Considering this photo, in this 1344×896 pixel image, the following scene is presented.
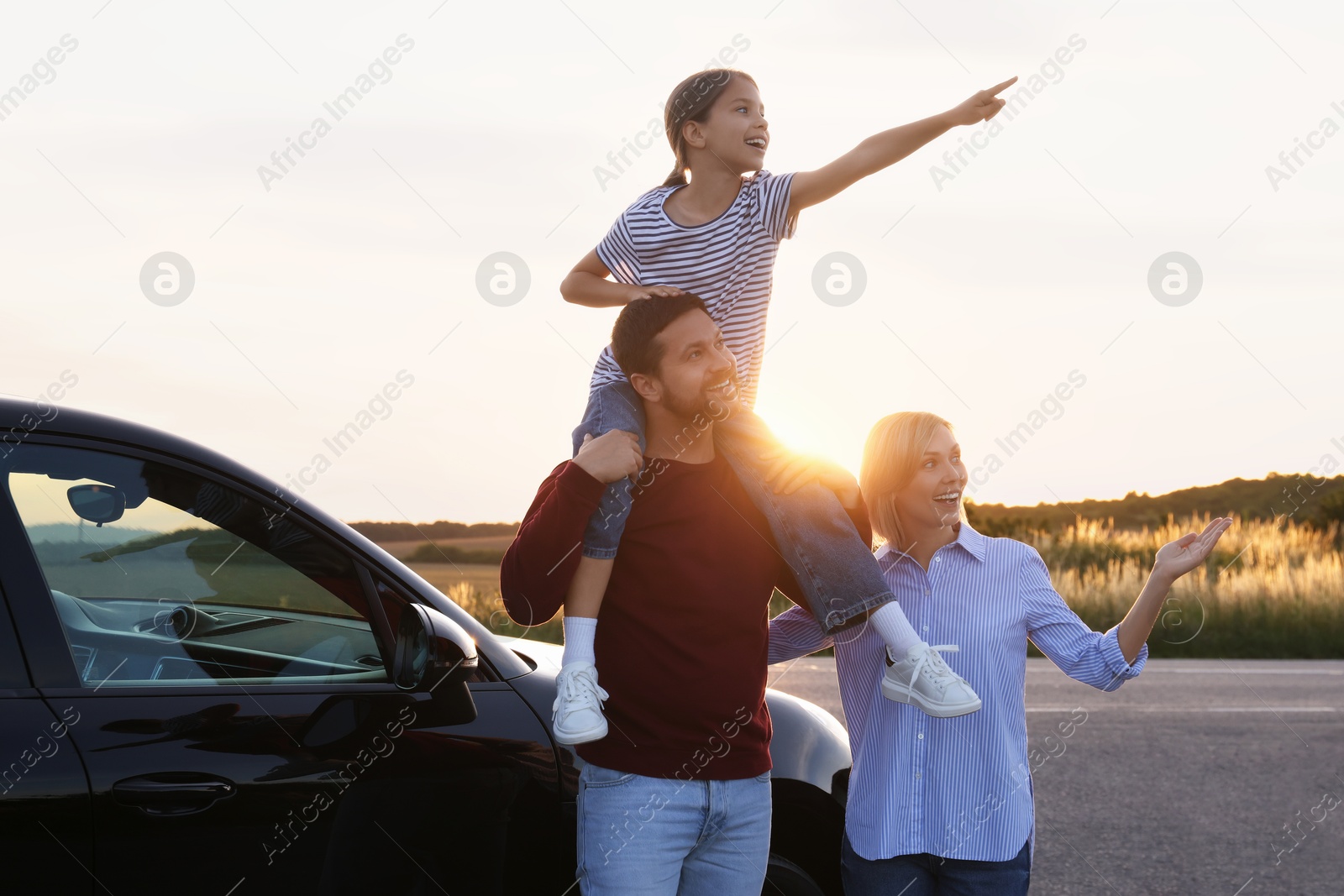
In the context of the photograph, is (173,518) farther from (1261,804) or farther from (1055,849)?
(1261,804)

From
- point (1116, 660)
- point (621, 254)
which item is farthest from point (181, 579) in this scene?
point (1116, 660)

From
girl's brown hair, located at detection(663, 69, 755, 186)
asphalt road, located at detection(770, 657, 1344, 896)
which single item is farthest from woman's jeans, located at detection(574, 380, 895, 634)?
asphalt road, located at detection(770, 657, 1344, 896)

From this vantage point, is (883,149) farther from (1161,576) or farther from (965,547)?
(1161,576)

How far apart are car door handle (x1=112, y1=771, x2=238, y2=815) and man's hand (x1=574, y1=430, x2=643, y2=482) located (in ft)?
3.08

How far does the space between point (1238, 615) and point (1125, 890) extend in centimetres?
948

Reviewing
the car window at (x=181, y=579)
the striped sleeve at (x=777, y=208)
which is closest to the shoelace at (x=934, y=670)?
the car window at (x=181, y=579)

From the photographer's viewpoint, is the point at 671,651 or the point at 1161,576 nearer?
the point at 671,651

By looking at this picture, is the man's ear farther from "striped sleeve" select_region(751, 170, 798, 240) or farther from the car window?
"striped sleeve" select_region(751, 170, 798, 240)

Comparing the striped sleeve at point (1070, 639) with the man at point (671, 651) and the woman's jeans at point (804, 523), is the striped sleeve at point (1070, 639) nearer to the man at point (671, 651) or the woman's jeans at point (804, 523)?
the woman's jeans at point (804, 523)

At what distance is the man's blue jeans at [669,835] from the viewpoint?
2264mm

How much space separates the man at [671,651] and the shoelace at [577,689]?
0.02m

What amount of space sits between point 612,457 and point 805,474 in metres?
0.48

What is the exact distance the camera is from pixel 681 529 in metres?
2.43

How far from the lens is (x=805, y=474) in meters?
2.61
